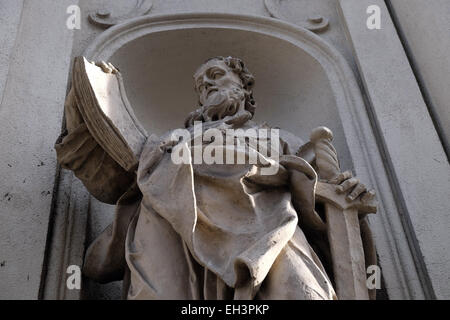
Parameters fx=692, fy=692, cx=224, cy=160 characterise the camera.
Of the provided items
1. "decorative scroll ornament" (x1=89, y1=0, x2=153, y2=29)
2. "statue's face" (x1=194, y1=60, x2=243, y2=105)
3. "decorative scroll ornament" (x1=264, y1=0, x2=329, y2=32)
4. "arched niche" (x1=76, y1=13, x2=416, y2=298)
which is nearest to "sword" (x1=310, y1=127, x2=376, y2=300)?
"statue's face" (x1=194, y1=60, x2=243, y2=105)

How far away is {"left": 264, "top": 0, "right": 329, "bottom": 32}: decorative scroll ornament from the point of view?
3.60 meters

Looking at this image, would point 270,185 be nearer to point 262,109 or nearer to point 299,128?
point 299,128

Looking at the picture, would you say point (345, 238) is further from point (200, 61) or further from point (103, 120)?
Answer: point (200, 61)

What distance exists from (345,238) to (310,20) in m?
1.93

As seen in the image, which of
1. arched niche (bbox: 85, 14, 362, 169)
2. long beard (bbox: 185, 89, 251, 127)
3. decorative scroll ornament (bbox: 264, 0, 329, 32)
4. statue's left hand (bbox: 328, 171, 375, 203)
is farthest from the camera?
decorative scroll ornament (bbox: 264, 0, 329, 32)

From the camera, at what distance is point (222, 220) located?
189 centimetres

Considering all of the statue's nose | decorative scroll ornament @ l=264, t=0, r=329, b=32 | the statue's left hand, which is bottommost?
the statue's left hand

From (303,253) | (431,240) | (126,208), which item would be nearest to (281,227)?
(303,253)

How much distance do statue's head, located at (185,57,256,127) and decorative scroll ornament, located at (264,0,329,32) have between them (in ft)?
2.69

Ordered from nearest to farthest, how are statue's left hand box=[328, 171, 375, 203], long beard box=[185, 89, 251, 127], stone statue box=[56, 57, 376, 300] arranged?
1. stone statue box=[56, 57, 376, 300]
2. statue's left hand box=[328, 171, 375, 203]
3. long beard box=[185, 89, 251, 127]

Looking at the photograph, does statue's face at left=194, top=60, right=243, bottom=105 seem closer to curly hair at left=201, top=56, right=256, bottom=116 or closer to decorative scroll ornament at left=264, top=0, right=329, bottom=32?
curly hair at left=201, top=56, right=256, bottom=116

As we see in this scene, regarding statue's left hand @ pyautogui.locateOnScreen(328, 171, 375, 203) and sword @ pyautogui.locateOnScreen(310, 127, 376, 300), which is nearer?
sword @ pyautogui.locateOnScreen(310, 127, 376, 300)

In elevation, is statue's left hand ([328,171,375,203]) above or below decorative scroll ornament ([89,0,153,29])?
below

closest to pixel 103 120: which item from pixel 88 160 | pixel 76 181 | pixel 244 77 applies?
pixel 88 160
